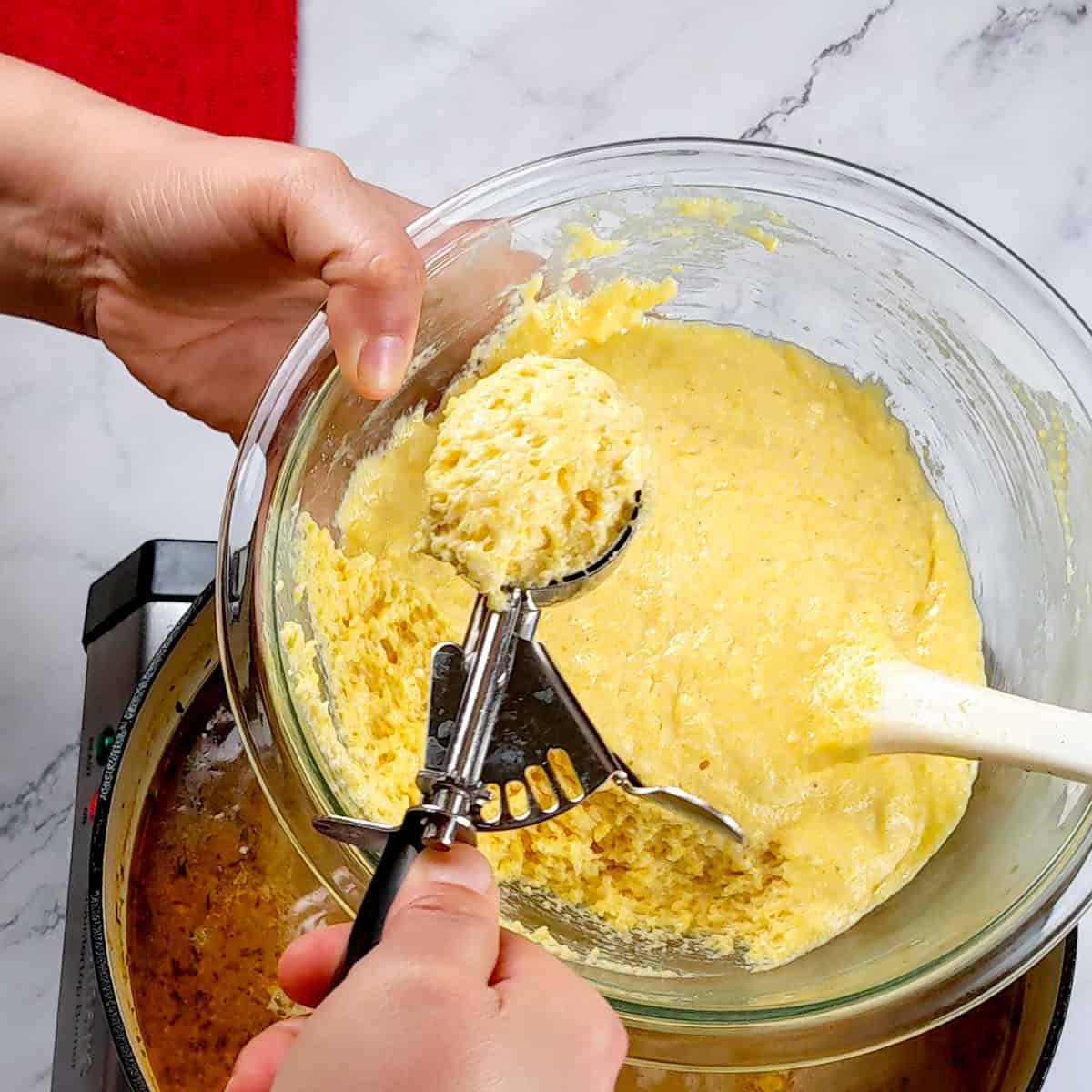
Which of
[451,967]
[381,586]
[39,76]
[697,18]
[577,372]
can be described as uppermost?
[697,18]

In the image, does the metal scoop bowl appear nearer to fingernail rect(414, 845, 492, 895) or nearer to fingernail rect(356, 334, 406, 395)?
fingernail rect(414, 845, 492, 895)

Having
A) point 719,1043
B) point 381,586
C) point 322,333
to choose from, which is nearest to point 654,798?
point 719,1043

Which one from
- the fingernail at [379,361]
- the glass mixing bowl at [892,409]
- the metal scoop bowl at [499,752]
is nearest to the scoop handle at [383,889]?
the metal scoop bowl at [499,752]

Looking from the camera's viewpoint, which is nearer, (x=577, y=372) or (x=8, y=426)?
(x=577, y=372)

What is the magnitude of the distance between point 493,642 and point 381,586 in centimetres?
22

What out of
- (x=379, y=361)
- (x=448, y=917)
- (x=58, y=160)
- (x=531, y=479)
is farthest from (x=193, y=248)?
(x=448, y=917)

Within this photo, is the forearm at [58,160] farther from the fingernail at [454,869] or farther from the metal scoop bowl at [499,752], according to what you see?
the fingernail at [454,869]

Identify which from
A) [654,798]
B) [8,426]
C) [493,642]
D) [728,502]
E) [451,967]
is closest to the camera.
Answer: [451,967]

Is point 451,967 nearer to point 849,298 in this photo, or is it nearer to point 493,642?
point 493,642

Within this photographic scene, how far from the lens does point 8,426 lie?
4.33 feet

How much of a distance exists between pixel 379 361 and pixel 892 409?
0.42m

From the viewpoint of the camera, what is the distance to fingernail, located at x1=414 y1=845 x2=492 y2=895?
650 millimetres

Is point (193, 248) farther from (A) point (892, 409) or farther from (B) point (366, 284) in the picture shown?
(A) point (892, 409)

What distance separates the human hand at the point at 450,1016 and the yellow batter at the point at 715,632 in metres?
0.22
